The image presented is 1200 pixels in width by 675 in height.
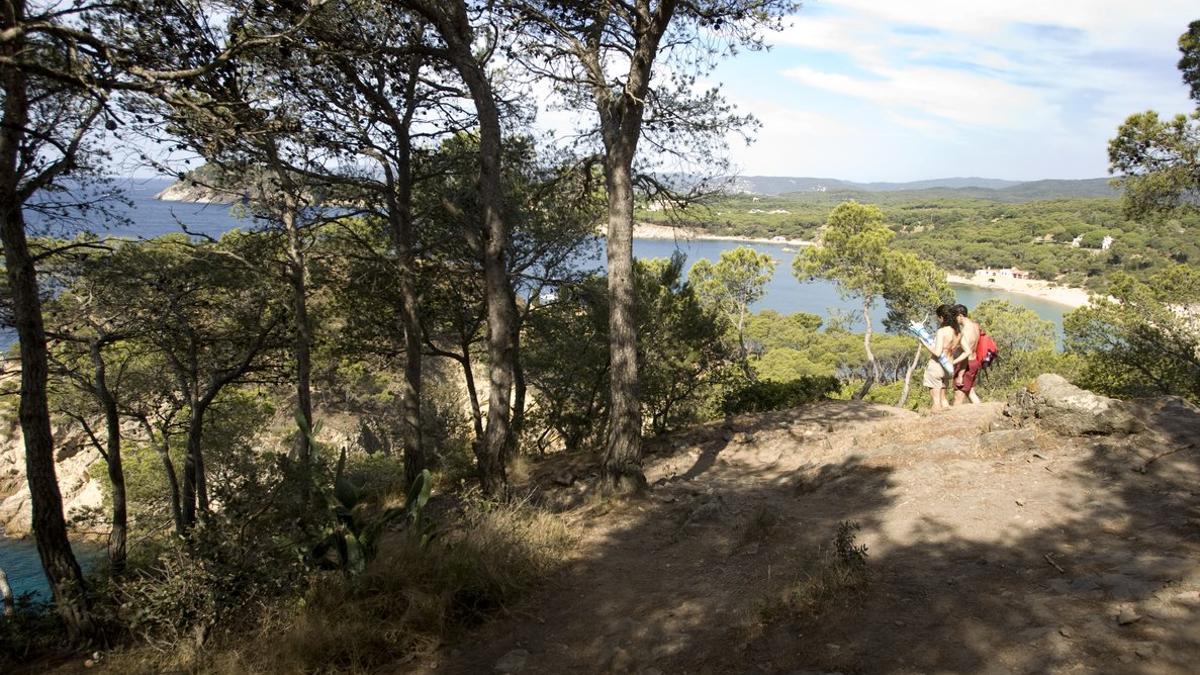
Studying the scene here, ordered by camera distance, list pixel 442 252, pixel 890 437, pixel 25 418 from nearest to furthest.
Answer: pixel 25 418, pixel 890 437, pixel 442 252

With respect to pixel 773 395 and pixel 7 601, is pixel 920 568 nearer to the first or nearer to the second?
pixel 7 601

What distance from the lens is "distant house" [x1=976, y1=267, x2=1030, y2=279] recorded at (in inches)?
2670

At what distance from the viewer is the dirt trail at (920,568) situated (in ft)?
9.05

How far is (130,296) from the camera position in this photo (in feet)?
21.9

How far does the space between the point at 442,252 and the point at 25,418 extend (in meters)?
5.92

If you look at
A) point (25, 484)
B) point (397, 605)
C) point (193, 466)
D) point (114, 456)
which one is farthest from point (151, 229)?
point (25, 484)

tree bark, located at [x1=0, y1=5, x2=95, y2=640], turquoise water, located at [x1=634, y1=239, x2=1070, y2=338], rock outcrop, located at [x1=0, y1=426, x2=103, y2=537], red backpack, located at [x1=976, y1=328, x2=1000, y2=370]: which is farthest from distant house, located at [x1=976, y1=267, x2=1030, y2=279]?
tree bark, located at [x1=0, y1=5, x2=95, y2=640]

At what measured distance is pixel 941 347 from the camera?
7.54 m

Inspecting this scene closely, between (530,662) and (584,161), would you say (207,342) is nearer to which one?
(584,161)

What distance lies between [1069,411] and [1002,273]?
3011 inches

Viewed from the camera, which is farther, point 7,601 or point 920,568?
point 7,601

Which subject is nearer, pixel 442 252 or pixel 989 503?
pixel 989 503

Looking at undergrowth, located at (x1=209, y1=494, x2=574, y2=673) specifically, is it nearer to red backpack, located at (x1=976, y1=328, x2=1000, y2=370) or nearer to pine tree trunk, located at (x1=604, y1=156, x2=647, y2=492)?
pine tree trunk, located at (x1=604, y1=156, x2=647, y2=492)

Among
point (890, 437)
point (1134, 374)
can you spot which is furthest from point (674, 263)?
point (1134, 374)
